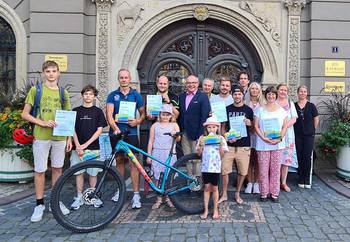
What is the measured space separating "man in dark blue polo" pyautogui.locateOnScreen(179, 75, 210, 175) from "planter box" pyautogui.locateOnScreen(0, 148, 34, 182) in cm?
306

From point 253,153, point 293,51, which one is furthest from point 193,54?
point 253,153

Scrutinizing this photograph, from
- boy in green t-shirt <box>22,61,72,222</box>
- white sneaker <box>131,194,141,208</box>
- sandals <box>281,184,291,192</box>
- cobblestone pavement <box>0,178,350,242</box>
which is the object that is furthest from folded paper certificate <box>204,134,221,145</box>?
sandals <box>281,184,291,192</box>

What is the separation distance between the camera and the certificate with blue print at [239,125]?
18.6 ft

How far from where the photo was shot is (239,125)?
570cm

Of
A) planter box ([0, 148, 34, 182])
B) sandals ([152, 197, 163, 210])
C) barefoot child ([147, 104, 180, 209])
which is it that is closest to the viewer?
barefoot child ([147, 104, 180, 209])

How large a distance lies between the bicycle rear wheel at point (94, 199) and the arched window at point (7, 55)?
4558 mm

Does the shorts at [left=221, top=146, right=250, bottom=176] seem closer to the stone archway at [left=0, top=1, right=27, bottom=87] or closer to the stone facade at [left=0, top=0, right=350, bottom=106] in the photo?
the stone facade at [left=0, top=0, right=350, bottom=106]

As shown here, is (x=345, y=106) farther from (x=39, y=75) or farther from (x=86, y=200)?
(x=39, y=75)

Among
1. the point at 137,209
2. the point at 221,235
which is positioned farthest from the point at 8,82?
the point at 221,235

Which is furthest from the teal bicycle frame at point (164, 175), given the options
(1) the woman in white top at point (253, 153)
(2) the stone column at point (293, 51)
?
(2) the stone column at point (293, 51)

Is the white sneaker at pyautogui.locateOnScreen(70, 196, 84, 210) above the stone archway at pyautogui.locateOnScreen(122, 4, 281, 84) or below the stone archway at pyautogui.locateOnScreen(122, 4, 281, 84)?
below

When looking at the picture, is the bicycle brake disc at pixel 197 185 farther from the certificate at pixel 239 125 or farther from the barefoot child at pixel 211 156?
the certificate at pixel 239 125

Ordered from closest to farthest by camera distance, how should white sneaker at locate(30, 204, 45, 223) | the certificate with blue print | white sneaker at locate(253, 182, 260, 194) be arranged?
white sneaker at locate(30, 204, 45, 223) < the certificate with blue print < white sneaker at locate(253, 182, 260, 194)

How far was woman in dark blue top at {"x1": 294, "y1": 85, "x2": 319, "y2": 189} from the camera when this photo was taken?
22.0ft
